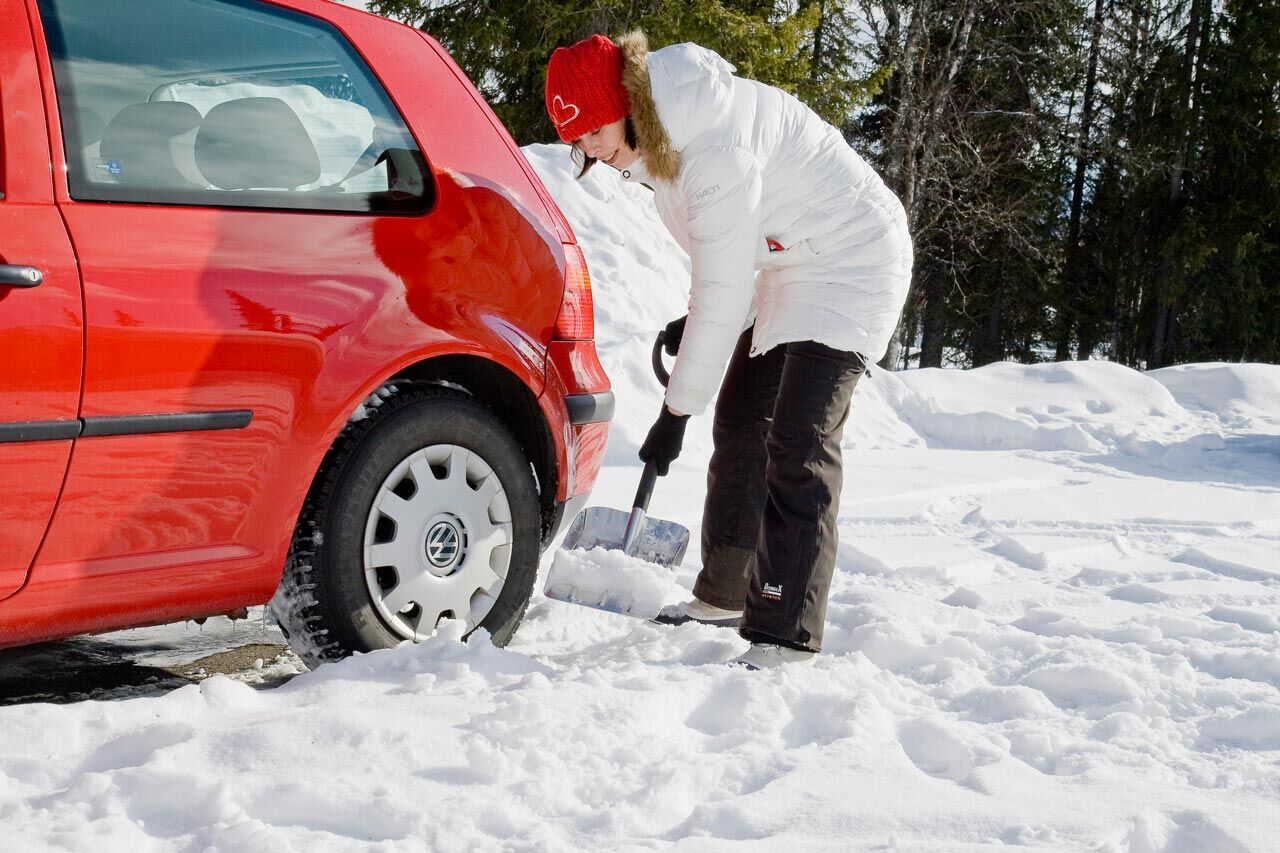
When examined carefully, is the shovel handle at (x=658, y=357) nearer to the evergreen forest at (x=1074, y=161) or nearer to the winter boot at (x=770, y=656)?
the winter boot at (x=770, y=656)

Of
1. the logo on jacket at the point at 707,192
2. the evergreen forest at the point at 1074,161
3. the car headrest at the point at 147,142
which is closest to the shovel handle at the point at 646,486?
the logo on jacket at the point at 707,192

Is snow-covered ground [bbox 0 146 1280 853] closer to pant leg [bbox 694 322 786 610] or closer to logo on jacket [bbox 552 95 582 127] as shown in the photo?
pant leg [bbox 694 322 786 610]

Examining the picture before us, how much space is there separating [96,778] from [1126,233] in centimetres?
2445

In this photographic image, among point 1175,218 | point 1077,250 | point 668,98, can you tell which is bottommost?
point 668,98

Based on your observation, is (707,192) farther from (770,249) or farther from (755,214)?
(770,249)

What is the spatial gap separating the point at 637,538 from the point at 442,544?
33.2 inches

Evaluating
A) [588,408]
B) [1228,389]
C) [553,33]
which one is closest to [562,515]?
[588,408]

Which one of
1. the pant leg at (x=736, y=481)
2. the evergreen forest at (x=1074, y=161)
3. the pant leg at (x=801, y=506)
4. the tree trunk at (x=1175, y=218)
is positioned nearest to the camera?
the pant leg at (x=801, y=506)

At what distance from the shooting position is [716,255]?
9.99 feet

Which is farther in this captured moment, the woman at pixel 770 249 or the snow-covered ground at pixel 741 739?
the woman at pixel 770 249

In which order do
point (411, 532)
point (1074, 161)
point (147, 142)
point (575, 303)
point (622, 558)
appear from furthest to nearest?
point (1074, 161) < point (622, 558) < point (575, 303) < point (411, 532) < point (147, 142)

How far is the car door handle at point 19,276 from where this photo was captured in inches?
85.4

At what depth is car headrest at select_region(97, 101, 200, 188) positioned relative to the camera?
2.44 meters

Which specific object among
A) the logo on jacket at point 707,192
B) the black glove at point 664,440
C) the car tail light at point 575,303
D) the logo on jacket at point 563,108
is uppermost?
the logo on jacket at point 563,108
